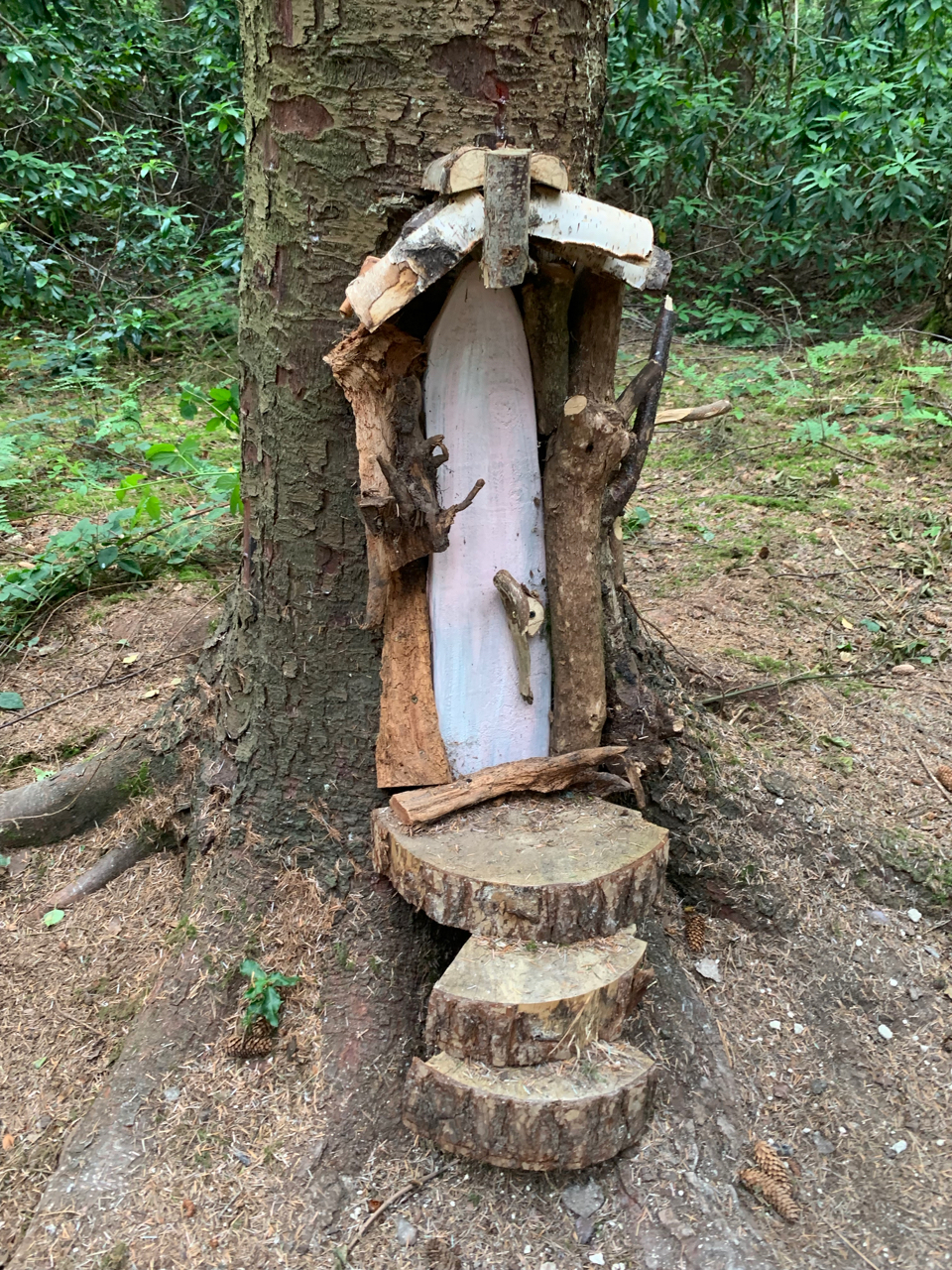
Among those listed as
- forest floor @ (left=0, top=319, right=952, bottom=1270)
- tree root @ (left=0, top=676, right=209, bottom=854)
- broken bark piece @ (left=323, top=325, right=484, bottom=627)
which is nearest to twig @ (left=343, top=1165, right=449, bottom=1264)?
forest floor @ (left=0, top=319, right=952, bottom=1270)

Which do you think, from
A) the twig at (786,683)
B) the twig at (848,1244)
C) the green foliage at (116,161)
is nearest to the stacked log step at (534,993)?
the twig at (848,1244)

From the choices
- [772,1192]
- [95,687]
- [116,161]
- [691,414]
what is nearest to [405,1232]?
[772,1192]

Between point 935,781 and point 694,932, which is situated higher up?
point 935,781

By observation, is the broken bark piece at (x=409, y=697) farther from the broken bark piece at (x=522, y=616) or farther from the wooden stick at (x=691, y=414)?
the wooden stick at (x=691, y=414)

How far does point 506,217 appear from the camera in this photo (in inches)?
59.2

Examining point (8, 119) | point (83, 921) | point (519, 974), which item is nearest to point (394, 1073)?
point (519, 974)

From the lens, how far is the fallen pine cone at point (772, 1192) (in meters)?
1.77

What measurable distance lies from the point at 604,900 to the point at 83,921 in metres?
1.57

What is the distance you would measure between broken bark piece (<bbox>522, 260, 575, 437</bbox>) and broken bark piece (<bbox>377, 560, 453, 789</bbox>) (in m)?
0.44

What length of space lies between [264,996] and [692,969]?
1084mm

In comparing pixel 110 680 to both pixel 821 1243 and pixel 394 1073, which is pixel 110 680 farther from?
pixel 821 1243

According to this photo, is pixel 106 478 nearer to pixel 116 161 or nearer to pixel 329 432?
pixel 329 432

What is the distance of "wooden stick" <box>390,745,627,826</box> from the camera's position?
188cm

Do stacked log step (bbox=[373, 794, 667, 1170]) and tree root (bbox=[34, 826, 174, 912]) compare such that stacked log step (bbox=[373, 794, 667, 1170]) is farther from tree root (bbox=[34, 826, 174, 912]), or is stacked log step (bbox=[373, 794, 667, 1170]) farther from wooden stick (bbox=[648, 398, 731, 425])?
tree root (bbox=[34, 826, 174, 912])
